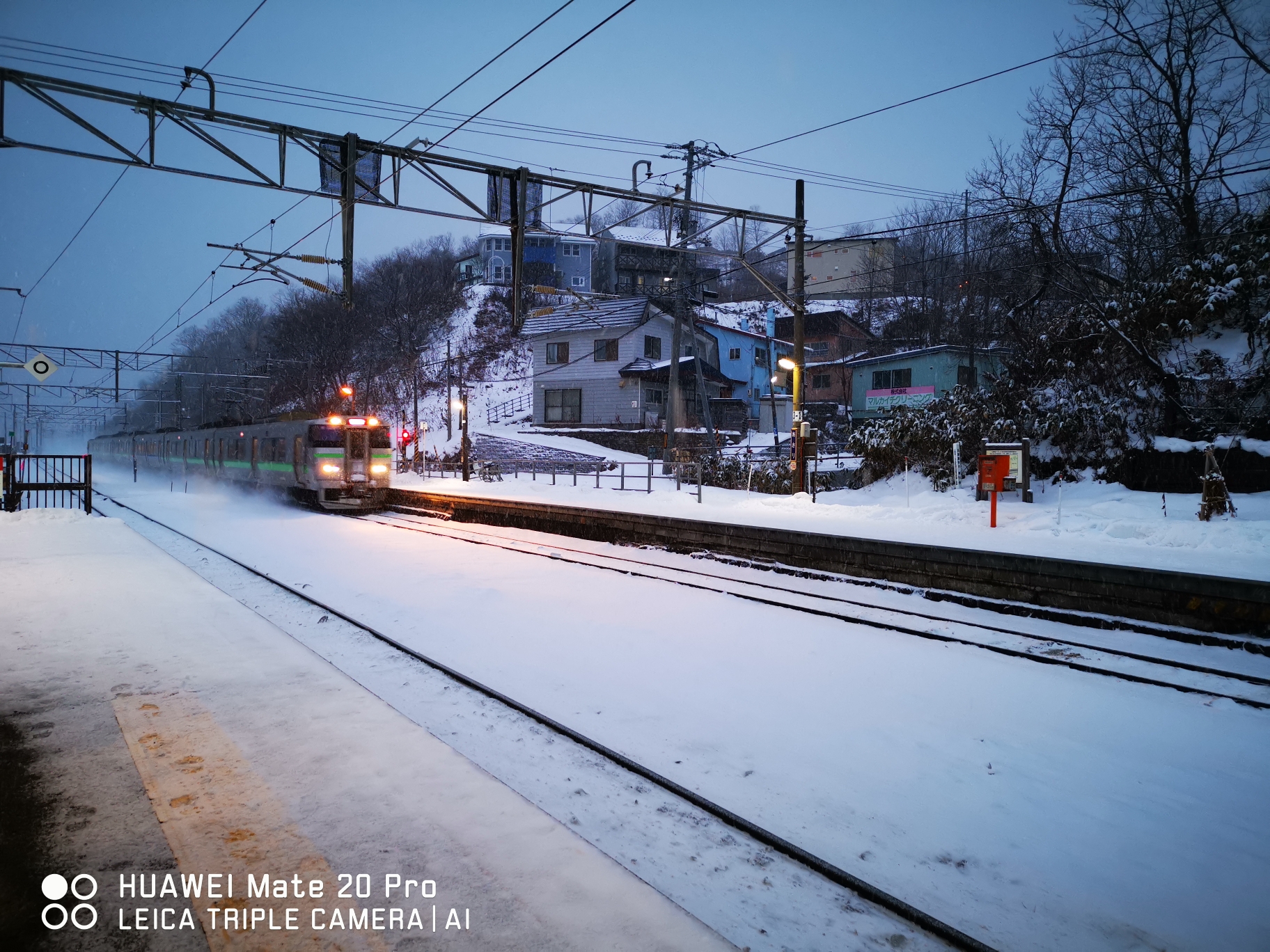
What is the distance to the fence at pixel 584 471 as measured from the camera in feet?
84.3

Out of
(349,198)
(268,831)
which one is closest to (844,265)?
(349,198)

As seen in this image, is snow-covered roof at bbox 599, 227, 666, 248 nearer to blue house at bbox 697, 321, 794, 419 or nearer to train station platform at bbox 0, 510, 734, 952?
blue house at bbox 697, 321, 794, 419

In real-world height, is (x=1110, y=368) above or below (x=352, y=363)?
below

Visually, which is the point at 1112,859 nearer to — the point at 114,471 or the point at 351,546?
the point at 351,546

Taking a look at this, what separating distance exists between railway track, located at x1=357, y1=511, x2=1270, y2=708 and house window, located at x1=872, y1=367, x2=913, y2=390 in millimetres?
28499

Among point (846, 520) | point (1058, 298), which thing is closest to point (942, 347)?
point (1058, 298)

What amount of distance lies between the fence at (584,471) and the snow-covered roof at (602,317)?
9546mm

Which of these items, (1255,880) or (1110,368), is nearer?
(1255,880)

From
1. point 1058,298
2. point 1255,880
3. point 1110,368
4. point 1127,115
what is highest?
point 1127,115

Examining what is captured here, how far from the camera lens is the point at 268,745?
16.1 ft

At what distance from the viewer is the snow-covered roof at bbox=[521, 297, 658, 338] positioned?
4388cm

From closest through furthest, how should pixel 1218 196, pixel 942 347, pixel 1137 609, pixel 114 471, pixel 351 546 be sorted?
pixel 1137 609, pixel 351 546, pixel 1218 196, pixel 942 347, pixel 114 471

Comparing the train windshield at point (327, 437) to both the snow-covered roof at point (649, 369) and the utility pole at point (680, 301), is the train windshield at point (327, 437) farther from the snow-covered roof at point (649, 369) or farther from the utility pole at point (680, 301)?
the snow-covered roof at point (649, 369)

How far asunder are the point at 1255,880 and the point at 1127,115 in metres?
19.7
